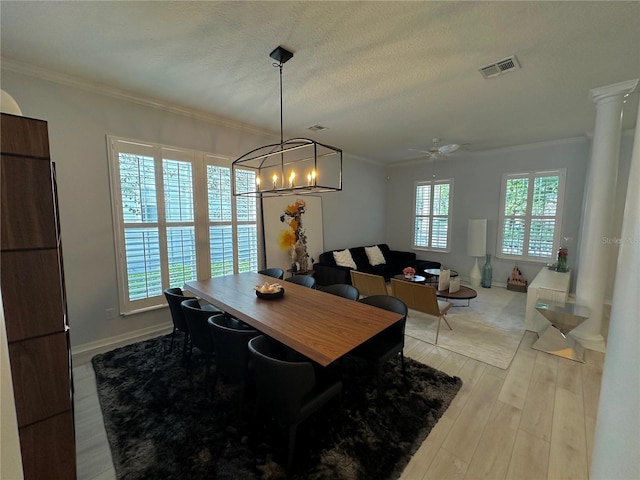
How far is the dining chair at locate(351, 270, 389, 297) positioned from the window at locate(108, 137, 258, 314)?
1878mm

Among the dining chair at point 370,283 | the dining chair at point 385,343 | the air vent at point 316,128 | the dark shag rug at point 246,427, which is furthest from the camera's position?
the air vent at point 316,128

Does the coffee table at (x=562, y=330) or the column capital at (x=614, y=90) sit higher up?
the column capital at (x=614, y=90)

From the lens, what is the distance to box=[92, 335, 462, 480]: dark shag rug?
1629mm

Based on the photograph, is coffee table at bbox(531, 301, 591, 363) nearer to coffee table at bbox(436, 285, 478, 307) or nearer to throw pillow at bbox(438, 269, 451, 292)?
coffee table at bbox(436, 285, 478, 307)

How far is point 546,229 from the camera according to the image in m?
5.01

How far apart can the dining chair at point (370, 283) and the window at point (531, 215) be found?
11.3ft

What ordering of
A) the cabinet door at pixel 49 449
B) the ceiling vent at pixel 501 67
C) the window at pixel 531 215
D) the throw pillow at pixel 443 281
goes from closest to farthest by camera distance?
the cabinet door at pixel 49 449 < the ceiling vent at pixel 501 67 < the throw pillow at pixel 443 281 < the window at pixel 531 215

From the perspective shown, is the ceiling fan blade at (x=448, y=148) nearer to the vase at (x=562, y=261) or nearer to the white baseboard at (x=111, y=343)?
the vase at (x=562, y=261)

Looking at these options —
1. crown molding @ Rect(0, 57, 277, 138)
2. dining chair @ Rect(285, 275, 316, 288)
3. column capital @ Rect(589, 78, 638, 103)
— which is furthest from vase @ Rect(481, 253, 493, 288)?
crown molding @ Rect(0, 57, 277, 138)

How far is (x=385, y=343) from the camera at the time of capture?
233 cm

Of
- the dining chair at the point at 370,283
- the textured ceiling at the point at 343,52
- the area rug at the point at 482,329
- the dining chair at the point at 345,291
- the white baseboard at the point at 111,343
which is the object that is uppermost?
the textured ceiling at the point at 343,52

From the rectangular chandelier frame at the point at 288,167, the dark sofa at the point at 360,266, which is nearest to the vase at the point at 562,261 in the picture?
the dark sofa at the point at 360,266

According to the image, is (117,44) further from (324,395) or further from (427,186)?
(427,186)

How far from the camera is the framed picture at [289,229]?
449 centimetres
